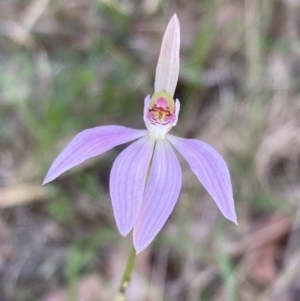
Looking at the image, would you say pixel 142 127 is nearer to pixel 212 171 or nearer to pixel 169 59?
pixel 169 59

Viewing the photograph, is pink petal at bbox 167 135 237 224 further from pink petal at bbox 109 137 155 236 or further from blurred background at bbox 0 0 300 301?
blurred background at bbox 0 0 300 301

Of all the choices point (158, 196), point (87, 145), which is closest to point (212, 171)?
point (158, 196)

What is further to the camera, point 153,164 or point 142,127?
point 142,127

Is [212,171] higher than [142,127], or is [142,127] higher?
[142,127]

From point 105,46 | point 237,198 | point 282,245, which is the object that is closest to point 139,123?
point 105,46

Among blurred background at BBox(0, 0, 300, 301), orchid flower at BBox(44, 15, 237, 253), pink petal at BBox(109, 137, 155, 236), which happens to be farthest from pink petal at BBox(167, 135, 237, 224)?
blurred background at BBox(0, 0, 300, 301)

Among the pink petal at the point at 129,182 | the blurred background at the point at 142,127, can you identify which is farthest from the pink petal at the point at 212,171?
the blurred background at the point at 142,127
